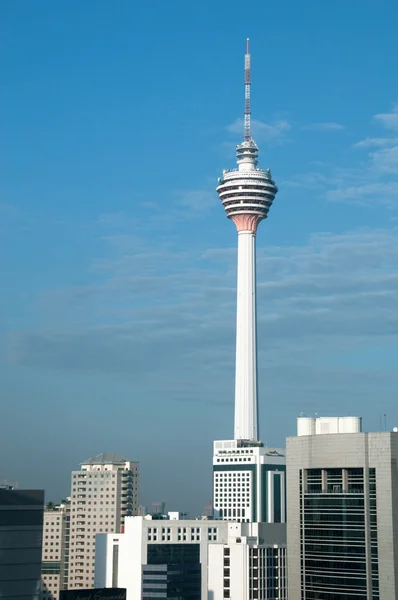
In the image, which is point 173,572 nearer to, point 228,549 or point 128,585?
point 128,585

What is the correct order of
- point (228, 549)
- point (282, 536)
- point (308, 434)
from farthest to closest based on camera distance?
point (282, 536) < point (228, 549) < point (308, 434)

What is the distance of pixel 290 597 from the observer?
118875 millimetres

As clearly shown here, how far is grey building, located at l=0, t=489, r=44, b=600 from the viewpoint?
299ft

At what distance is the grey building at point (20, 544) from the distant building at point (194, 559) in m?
68.7

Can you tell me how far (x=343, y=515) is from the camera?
4577 inches

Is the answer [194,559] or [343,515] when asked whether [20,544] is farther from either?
[194,559]

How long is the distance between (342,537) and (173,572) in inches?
2883

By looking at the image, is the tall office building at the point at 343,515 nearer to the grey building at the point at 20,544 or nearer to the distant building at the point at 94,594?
the distant building at the point at 94,594

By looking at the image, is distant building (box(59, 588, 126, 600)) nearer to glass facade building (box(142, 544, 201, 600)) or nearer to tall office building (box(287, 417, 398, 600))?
glass facade building (box(142, 544, 201, 600))

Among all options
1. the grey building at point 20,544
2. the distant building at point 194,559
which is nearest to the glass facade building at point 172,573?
the distant building at point 194,559

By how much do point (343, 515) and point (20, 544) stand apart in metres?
A: 39.5

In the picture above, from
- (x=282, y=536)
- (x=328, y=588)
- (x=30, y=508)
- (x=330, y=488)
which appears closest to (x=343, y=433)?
(x=330, y=488)

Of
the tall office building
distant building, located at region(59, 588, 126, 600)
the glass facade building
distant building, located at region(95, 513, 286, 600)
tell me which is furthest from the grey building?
Answer: the glass facade building

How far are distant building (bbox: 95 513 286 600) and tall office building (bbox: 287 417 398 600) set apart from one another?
38.6 metres
